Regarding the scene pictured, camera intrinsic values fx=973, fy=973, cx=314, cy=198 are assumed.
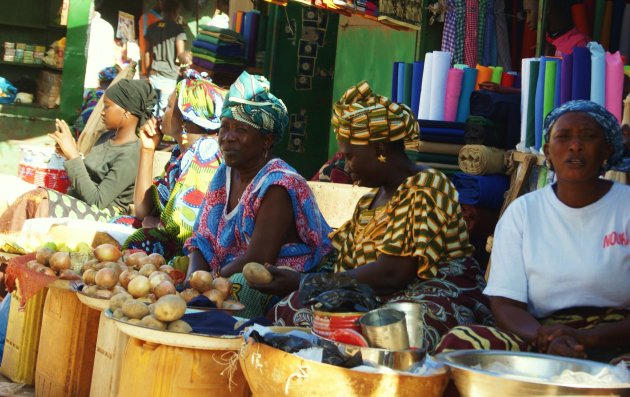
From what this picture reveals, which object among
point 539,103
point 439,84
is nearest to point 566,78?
point 539,103

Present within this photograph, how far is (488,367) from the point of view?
291 centimetres

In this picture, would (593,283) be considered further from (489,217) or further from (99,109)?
(99,109)

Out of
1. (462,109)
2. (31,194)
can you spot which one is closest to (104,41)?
(31,194)

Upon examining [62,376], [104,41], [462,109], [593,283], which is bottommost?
[62,376]

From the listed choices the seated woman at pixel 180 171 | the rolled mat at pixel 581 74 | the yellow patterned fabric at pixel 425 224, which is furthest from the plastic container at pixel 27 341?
the rolled mat at pixel 581 74

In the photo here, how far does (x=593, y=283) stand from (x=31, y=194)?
14.7ft

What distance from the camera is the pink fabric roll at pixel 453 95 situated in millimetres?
5691

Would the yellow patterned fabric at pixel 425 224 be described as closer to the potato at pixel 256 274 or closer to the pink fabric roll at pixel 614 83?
the potato at pixel 256 274

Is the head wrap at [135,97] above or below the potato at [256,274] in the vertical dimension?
above

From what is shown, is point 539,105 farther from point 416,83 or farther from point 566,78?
point 416,83

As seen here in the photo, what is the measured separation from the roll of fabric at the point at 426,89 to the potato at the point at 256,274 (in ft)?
6.49

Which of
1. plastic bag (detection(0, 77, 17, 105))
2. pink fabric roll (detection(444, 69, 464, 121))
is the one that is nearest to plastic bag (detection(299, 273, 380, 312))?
pink fabric roll (detection(444, 69, 464, 121))

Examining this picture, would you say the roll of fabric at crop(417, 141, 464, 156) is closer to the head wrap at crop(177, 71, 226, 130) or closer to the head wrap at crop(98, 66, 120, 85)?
the head wrap at crop(177, 71, 226, 130)

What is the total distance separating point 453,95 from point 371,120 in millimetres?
1678
